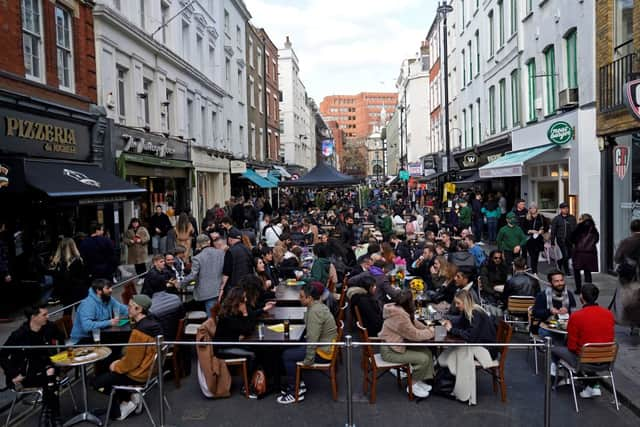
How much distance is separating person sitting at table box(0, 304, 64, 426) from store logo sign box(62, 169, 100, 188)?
294 inches

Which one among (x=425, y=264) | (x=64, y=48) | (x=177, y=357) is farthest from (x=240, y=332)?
(x=64, y=48)

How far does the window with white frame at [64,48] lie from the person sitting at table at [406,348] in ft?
37.6

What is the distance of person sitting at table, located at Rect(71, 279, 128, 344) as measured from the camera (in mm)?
7461

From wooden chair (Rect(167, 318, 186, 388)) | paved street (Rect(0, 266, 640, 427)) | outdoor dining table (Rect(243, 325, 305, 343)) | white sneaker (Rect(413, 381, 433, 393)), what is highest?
outdoor dining table (Rect(243, 325, 305, 343))

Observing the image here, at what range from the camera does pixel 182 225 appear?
15.4 metres

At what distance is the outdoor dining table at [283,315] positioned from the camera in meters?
8.28

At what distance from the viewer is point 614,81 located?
1347 centimetres

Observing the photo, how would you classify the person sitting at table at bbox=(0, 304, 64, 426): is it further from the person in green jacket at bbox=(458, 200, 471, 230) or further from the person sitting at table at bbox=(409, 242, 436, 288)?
the person in green jacket at bbox=(458, 200, 471, 230)

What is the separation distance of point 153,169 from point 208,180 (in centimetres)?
981

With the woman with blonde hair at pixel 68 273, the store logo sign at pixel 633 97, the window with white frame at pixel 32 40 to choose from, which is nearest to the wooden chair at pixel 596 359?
the store logo sign at pixel 633 97

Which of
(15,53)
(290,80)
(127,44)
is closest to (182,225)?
(15,53)

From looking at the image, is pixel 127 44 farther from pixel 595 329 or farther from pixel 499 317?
pixel 595 329

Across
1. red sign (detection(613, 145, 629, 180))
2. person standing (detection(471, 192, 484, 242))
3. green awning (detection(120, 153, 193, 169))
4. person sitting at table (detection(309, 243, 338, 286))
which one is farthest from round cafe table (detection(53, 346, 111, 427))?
person standing (detection(471, 192, 484, 242))

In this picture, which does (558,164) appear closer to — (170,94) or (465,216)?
(465,216)
